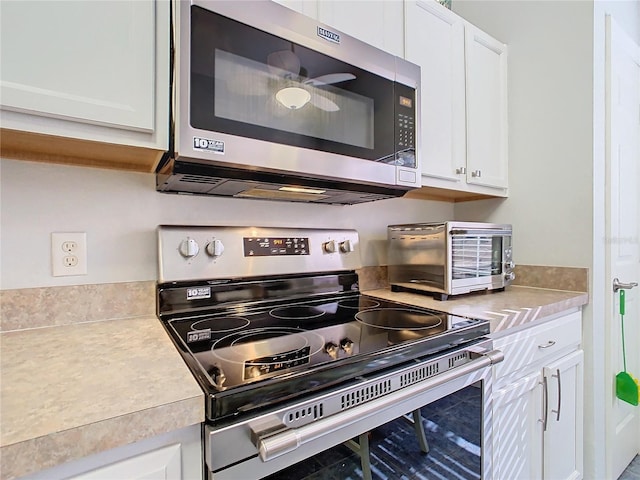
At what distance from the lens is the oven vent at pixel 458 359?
89 centimetres

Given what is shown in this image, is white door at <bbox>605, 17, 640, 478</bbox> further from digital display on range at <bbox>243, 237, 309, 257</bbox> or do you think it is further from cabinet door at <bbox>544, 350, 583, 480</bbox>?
digital display on range at <bbox>243, 237, 309, 257</bbox>

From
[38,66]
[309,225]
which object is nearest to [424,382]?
[309,225]

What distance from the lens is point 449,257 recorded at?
1.32 meters

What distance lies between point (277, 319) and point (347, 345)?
A: 12.4 inches

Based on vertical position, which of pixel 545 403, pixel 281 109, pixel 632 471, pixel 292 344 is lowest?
pixel 632 471

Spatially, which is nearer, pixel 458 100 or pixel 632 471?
pixel 458 100

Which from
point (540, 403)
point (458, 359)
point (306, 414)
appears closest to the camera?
point (306, 414)

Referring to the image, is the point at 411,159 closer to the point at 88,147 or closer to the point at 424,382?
the point at 424,382

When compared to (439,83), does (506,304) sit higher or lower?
lower

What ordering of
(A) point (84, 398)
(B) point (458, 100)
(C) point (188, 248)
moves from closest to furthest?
(A) point (84, 398), (C) point (188, 248), (B) point (458, 100)

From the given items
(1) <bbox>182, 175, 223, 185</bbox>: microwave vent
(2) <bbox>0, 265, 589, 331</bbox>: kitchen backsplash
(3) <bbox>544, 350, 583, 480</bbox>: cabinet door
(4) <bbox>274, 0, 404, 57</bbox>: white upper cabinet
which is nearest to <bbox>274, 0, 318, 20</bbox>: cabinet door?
(4) <bbox>274, 0, 404, 57</bbox>: white upper cabinet

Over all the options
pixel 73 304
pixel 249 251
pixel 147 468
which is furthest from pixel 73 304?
pixel 147 468

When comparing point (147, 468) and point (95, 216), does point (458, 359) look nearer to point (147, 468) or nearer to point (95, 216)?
point (147, 468)

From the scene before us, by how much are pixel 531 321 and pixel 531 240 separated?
0.62 meters
